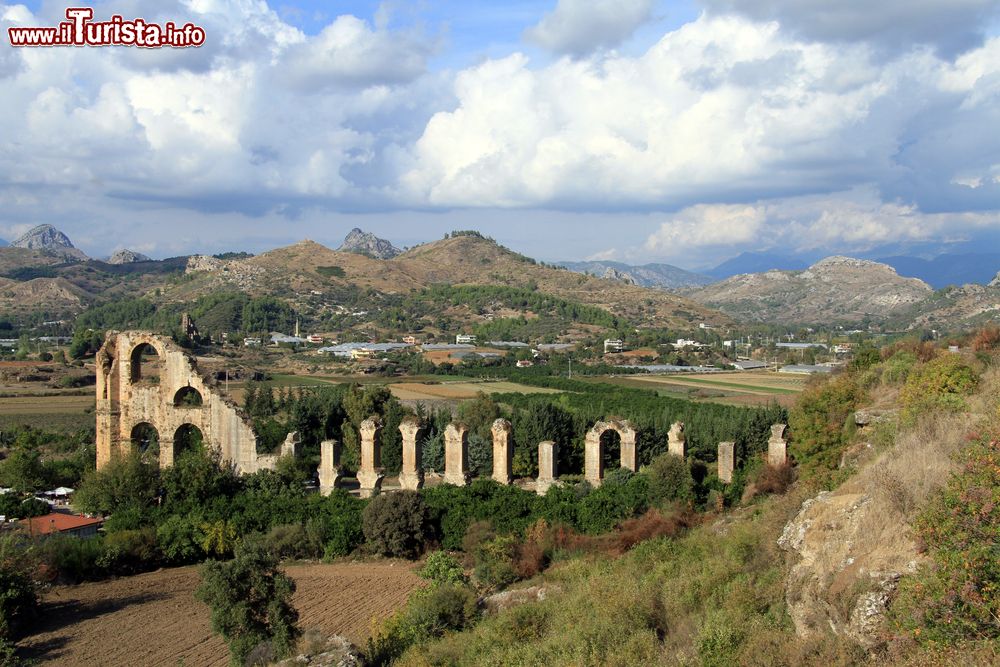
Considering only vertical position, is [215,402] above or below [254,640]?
above

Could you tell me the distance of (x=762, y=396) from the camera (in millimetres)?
49531

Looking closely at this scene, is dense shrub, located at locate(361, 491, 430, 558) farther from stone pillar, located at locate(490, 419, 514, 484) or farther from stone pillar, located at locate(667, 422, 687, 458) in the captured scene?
stone pillar, located at locate(667, 422, 687, 458)

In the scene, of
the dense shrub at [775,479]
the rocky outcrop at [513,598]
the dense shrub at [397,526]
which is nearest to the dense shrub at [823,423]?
the dense shrub at [775,479]

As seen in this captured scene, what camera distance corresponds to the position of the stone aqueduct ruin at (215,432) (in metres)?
23.8

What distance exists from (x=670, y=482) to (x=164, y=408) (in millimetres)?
14673

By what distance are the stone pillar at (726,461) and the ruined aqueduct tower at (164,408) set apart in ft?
42.8

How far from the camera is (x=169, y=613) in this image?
50.0 ft

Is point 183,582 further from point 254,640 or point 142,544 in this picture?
point 254,640

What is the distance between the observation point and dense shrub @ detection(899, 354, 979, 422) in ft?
44.9

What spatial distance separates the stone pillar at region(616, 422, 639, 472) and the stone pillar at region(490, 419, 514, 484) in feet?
12.1

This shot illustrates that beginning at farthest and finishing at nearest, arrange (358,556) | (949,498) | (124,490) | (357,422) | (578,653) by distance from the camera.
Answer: (357,422) < (124,490) < (358,556) < (578,653) < (949,498)

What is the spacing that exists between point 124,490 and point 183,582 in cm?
472

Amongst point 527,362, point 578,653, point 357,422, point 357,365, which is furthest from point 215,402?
point 527,362

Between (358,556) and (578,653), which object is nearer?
(578,653)
